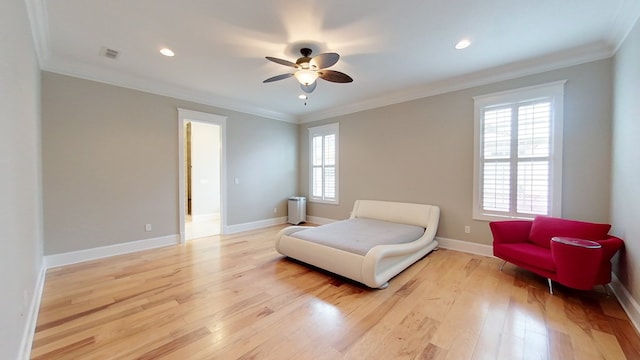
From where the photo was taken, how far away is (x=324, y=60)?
2654 mm

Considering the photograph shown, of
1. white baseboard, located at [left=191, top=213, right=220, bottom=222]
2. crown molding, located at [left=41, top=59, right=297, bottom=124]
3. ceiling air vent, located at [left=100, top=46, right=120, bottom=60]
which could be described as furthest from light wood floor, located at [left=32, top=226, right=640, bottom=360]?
white baseboard, located at [left=191, top=213, right=220, bottom=222]

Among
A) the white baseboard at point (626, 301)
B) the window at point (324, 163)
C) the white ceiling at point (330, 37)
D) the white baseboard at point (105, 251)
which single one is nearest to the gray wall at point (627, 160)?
the white baseboard at point (626, 301)

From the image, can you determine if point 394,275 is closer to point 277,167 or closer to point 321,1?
point 321,1

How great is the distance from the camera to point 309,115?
6.30m

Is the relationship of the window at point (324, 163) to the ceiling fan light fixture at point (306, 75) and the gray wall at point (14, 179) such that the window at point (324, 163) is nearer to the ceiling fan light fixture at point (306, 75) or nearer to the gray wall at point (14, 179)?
the ceiling fan light fixture at point (306, 75)

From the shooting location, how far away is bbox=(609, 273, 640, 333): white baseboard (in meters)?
2.06

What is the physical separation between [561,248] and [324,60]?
10.2ft

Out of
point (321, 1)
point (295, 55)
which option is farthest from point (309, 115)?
point (321, 1)

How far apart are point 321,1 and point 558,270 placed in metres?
3.51

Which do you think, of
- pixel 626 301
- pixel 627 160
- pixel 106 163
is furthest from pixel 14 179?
pixel 627 160

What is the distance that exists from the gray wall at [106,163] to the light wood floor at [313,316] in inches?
25.8

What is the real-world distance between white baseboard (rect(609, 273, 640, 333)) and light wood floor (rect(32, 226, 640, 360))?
6 centimetres

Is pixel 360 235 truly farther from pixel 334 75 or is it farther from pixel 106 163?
pixel 106 163

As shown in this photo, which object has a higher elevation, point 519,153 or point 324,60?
point 324,60
